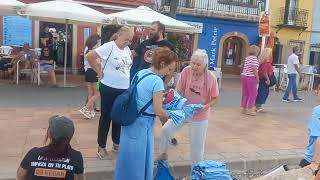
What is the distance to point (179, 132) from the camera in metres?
8.17

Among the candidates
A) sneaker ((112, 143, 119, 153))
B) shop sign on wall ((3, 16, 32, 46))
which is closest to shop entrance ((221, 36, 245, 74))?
shop sign on wall ((3, 16, 32, 46))

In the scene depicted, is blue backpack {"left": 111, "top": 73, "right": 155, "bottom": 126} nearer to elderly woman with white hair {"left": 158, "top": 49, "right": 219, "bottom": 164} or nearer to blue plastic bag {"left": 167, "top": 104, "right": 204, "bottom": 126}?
blue plastic bag {"left": 167, "top": 104, "right": 204, "bottom": 126}

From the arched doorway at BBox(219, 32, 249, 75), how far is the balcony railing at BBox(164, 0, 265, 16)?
144 centimetres

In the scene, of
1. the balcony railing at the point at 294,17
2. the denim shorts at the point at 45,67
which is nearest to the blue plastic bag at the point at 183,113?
the denim shorts at the point at 45,67

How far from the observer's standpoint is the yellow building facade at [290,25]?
26.4 metres

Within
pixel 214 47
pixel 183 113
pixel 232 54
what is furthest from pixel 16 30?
pixel 232 54

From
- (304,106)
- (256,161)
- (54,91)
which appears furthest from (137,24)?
(256,161)

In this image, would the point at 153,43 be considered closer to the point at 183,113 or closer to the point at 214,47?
the point at 183,113

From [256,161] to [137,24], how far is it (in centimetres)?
775

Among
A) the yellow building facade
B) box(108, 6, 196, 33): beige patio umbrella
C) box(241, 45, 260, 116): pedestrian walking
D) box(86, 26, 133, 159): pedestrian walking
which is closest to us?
box(86, 26, 133, 159): pedestrian walking

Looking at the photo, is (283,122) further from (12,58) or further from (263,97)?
(12,58)

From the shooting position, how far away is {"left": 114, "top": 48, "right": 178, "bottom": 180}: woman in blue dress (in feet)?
14.6

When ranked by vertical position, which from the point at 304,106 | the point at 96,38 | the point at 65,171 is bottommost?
the point at 304,106

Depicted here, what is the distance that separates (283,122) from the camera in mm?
10109
